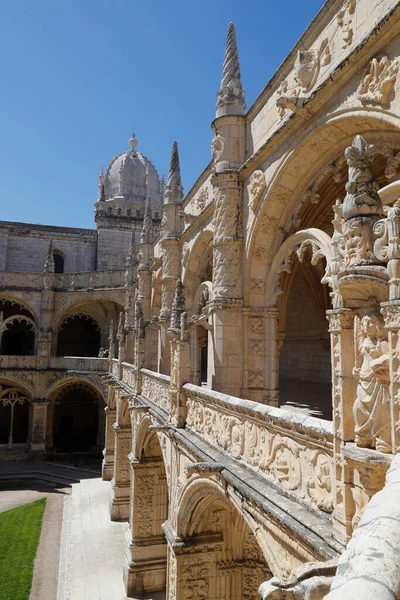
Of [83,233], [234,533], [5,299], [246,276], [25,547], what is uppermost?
[83,233]

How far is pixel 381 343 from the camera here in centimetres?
316

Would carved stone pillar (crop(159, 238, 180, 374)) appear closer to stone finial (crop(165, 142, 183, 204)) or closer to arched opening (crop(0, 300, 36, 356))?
stone finial (crop(165, 142, 183, 204))

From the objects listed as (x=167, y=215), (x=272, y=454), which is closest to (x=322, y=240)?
(x=272, y=454)

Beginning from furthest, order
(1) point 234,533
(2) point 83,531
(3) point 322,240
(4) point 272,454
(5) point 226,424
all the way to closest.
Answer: (2) point 83,531 < (1) point 234,533 < (3) point 322,240 < (5) point 226,424 < (4) point 272,454

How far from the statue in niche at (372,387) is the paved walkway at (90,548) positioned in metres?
13.8

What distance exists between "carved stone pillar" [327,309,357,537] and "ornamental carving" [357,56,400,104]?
11.7 feet

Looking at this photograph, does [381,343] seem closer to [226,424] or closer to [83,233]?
[226,424]

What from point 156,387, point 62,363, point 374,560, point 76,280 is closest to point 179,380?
point 156,387

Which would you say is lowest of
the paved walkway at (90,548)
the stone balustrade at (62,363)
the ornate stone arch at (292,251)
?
the paved walkway at (90,548)

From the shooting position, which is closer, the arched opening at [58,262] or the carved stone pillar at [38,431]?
the carved stone pillar at [38,431]

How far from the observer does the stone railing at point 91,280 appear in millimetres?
28375

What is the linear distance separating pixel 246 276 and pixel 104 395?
19.1 m

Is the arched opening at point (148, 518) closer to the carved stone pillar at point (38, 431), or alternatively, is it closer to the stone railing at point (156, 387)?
the stone railing at point (156, 387)

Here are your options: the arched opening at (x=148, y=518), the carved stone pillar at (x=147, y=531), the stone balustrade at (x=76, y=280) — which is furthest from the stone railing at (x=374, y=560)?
the stone balustrade at (x=76, y=280)
